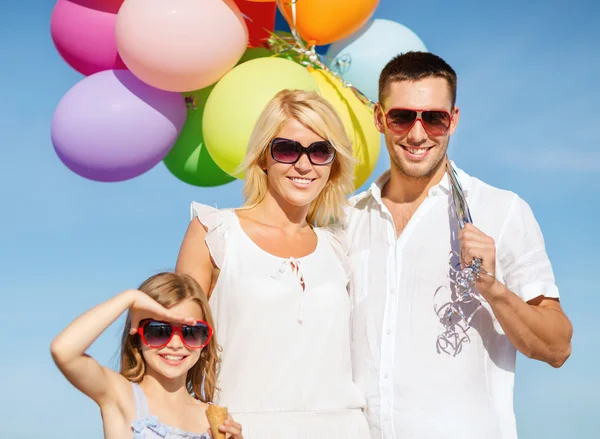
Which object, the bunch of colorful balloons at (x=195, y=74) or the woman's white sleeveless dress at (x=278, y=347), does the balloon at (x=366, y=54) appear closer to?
the bunch of colorful balloons at (x=195, y=74)

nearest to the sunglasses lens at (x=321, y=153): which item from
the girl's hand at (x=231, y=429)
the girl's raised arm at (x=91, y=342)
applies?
the girl's raised arm at (x=91, y=342)

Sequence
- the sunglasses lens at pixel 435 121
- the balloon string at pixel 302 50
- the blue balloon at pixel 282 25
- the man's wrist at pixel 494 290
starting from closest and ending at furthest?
1. the man's wrist at pixel 494 290
2. the sunglasses lens at pixel 435 121
3. the balloon string at pixel 302 50
4. the blue balloon at pixel 282 25

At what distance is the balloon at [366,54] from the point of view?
5.06 metres

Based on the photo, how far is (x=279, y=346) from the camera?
3264 mm

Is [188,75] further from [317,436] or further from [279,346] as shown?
[317,436]

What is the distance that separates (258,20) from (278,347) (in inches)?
96.2

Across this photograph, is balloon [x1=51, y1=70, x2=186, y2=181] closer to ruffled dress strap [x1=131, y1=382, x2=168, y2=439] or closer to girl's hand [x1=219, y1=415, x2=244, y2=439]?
ruffled dress strap [x1=131, y1=382, x2=168, y2=439]

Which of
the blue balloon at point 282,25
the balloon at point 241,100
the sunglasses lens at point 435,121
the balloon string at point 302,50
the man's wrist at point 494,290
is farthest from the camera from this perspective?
the blue balloon at point 282,25

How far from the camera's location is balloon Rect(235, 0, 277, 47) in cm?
492

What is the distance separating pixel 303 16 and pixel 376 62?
60 cm

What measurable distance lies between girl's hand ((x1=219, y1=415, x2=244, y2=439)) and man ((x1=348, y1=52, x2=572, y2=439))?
0.69 meters

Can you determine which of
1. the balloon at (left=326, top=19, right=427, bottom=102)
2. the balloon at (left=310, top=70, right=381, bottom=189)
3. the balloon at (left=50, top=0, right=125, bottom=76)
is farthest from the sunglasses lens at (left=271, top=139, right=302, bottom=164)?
the balloon at (left=50, top=0, right=125, bottom=76)

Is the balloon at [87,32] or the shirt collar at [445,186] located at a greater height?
the balloon at [87,32]

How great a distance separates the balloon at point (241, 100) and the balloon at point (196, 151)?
0.47m
